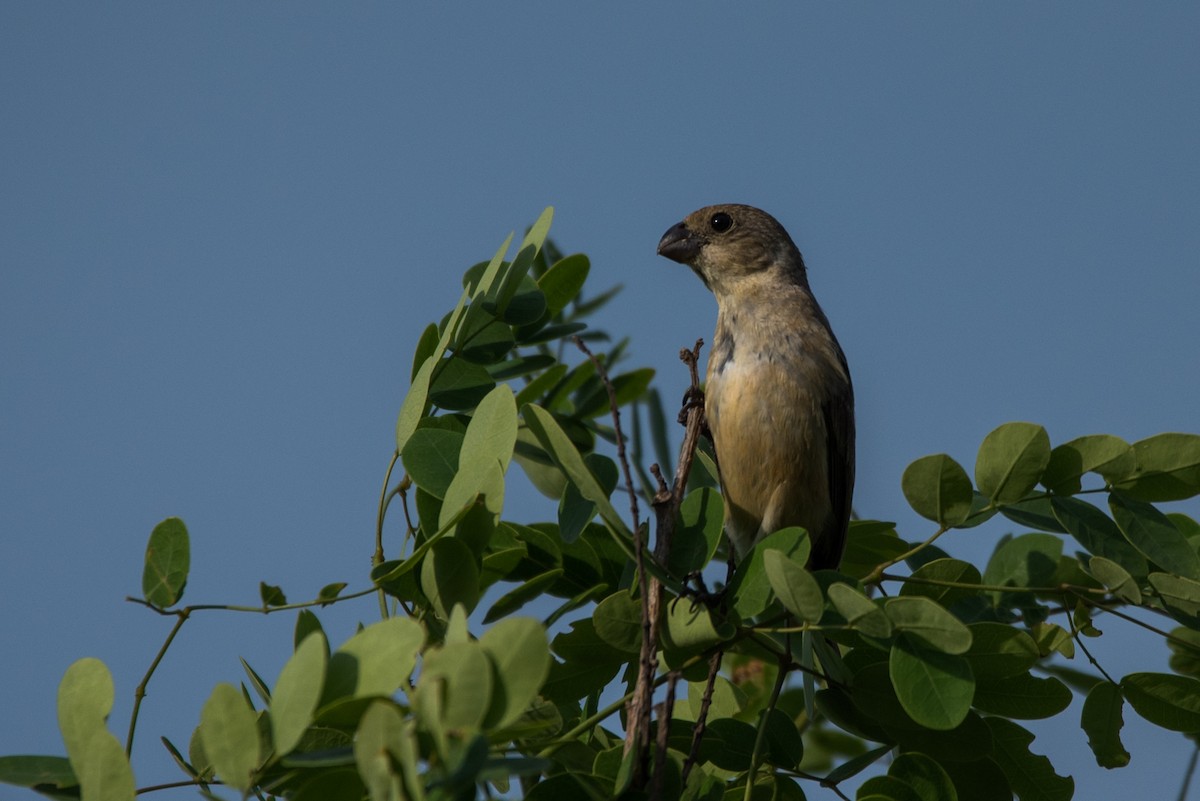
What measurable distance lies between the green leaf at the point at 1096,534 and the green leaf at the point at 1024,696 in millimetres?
362

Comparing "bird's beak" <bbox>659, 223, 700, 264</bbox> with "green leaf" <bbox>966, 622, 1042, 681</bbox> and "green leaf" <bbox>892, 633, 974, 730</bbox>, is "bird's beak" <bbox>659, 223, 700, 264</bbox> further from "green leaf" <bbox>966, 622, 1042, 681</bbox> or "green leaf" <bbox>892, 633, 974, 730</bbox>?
"green leaf" <bbox>892, 633, 974, 730</bbox>

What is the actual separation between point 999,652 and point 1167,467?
66 cm

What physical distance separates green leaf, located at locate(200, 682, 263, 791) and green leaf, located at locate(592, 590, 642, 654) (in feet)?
2.88

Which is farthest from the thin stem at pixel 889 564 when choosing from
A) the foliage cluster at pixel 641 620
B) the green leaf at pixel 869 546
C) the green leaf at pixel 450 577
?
the green leaf at pixel 450 577

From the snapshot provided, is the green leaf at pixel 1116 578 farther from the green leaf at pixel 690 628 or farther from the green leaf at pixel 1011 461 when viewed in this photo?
the green leaf at pixel 690 628

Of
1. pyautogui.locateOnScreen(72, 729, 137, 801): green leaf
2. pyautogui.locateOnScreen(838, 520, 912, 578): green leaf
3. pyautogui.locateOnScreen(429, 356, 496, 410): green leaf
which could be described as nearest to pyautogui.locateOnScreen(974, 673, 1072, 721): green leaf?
pyautogui.locateOnScreen(838, 520, 912, 578): green leaf

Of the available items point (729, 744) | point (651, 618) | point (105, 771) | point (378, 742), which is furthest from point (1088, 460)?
point (105, 771)

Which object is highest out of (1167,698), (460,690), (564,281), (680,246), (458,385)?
(680,246)

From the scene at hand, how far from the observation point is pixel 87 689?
2.17m

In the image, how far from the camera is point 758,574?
111 inches

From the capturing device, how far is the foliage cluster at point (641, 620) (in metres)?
2.08

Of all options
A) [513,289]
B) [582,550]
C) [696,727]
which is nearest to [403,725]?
[696,727]

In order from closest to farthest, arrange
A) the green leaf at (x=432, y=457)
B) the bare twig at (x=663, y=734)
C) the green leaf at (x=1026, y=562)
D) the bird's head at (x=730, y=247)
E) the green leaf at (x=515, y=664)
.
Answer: the green leaf at (x=515, y=664)
the bare twig at (x=663, y=734)
the green leaf at (x=432, y=457)
the green leaf at (x=1026, y=562)
the bird's head at (x=730, y=247)

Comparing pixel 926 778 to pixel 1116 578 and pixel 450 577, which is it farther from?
pixel 450 577
